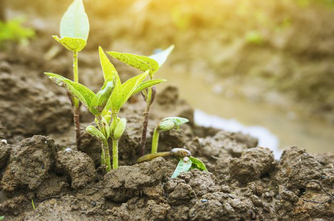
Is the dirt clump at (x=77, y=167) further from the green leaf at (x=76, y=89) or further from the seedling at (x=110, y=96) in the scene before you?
the green leaf at (x=76, y=89)

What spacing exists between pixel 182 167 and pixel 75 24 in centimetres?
81

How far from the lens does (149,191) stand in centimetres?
140

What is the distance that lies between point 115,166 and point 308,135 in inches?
161

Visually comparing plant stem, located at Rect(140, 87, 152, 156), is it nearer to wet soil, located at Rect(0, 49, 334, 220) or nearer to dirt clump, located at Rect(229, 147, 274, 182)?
wet soil, located at Rect(0, 49, 334, 220)

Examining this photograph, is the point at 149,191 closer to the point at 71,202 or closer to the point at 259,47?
the point at 71,202

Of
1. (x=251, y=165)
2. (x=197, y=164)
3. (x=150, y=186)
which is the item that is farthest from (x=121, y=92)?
(x=251, y=165)

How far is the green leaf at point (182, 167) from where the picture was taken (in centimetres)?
150

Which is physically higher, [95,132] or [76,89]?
[76,89]

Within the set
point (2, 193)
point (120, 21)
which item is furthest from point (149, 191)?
point (120, 21)

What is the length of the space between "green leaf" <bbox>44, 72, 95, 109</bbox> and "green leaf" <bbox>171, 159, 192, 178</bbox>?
18.7 inches

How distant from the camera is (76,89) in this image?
1.38 m

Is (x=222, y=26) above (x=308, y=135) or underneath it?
above

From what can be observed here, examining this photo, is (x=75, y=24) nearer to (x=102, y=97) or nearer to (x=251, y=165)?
(x=102, y=97)

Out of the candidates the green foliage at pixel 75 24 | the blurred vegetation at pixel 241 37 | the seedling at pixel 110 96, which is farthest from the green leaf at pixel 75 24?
the blurred vegetation at pixel 241 37
